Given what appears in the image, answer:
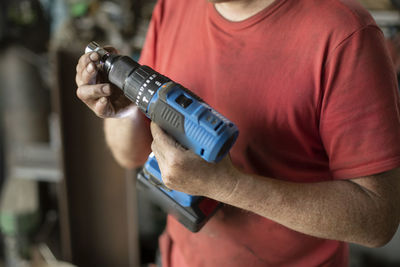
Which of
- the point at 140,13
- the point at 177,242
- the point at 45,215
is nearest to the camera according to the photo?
the point at 177,242

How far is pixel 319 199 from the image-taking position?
24.6 inches

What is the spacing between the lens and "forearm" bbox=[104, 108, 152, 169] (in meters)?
0.80

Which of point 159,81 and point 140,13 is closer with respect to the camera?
point 159,81

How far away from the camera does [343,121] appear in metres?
0.60

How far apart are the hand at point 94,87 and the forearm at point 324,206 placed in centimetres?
26

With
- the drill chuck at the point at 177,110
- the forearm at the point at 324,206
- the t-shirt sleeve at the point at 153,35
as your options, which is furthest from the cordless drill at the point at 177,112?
the t-shirt sleeve at the point at 153,35

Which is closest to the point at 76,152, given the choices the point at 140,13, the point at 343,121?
the point at 140,13

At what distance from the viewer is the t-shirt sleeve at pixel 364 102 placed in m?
0.58

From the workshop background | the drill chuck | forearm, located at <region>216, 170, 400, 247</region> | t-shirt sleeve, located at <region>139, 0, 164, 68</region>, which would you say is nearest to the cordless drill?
the drill chuck

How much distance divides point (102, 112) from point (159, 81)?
144mm

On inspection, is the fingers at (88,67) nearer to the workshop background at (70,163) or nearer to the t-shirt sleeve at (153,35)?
the t-shirt sleeve at (153,35)

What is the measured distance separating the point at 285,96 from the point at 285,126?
0.06 metres

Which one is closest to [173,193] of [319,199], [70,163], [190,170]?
[190,170]

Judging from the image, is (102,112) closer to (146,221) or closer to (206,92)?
(206,92)
